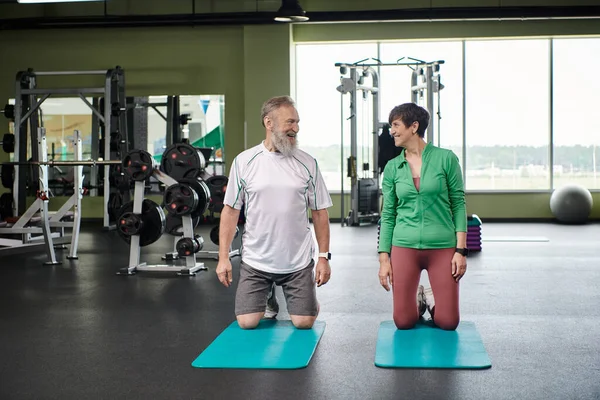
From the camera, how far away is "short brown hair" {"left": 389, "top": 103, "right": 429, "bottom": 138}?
3219mm

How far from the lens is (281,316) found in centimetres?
389

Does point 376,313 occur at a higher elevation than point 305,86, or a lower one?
lower

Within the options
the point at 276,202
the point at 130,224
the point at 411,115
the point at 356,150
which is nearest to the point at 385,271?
the point at 276,202

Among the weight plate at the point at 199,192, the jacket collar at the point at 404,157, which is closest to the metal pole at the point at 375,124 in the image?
the weight plate at the point at 199,192

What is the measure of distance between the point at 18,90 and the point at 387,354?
7464mm

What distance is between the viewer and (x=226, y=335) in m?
3.37

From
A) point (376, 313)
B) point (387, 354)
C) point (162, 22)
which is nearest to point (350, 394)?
point (387, 354)

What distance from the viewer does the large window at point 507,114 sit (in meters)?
10.6

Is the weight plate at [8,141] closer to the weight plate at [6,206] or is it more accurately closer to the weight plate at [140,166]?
the weight plate at [6,206]

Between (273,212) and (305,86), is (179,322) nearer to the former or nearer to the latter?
(273,212)

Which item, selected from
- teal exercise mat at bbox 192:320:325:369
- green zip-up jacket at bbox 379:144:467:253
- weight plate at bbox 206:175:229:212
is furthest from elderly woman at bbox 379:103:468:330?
weight plate at bbox 206:175:229:212

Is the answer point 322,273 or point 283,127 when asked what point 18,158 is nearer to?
point 283,127

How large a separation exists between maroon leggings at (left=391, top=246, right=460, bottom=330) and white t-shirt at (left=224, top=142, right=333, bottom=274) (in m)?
0.43

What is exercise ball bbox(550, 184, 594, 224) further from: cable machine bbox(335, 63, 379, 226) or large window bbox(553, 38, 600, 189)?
cable machine bbox(335, 63, 379, 226)
